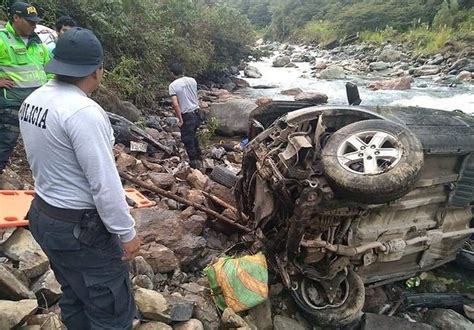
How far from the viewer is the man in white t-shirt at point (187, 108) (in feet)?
21.5

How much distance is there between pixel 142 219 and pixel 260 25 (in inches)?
2393

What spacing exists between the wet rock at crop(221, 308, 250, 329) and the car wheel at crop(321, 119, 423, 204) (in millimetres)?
1190

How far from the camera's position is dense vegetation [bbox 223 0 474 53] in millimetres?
25156

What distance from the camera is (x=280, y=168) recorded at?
11.0 ft

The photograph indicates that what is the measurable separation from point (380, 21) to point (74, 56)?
1400 inches

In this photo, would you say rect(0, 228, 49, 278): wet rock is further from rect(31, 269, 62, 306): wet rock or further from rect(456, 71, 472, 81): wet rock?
rect(456, 71, 472, 81): wet rock

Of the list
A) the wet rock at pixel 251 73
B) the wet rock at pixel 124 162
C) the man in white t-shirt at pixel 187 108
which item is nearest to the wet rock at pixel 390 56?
the wet rock at pixel 251 73

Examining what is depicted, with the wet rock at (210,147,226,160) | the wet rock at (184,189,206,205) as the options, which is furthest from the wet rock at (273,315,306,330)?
the wet rock at (210,147,226,160)

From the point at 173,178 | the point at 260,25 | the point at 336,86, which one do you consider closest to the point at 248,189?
the point at 173,178

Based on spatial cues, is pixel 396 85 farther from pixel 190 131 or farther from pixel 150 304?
pixel 150 304

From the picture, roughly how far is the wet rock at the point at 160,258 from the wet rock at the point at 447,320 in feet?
7.87

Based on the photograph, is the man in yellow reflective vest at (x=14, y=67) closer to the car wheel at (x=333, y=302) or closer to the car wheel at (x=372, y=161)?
the car wheel at (x=372, y=161)

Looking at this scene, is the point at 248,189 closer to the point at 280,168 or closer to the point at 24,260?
the point at 280,168

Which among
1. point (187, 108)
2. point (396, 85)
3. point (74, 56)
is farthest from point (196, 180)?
point (396, 85)
